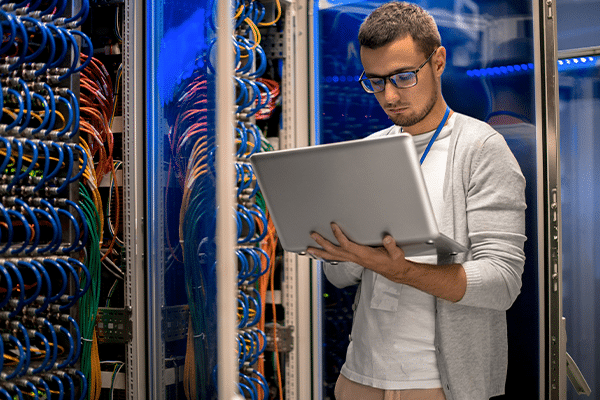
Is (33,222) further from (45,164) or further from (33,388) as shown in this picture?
(33,388)

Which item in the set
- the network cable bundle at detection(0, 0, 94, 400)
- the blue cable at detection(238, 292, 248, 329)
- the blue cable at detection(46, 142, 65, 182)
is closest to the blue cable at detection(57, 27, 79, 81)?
the network cable bundle at detection(0, 0, 94, 400)

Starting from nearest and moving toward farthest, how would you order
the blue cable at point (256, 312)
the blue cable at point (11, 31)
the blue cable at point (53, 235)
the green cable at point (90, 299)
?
the blue cable at point (11, 31) < the blue cable at point (53, 235) < the green cable at point (90, 299) < the blue cable at point (256, 312)

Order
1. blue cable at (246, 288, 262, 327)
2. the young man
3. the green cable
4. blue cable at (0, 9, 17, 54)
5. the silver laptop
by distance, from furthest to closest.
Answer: blue cable at (246, 288, 262, 327) → the green cable → blue cable at (0, 9, 17, 54) → the young man → the silver laptop

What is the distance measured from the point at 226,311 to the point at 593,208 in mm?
3404

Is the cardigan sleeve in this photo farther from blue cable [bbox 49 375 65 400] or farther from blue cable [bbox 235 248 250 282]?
blue cable [bbox 235 248 250 282]

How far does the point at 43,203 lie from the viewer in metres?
1.96

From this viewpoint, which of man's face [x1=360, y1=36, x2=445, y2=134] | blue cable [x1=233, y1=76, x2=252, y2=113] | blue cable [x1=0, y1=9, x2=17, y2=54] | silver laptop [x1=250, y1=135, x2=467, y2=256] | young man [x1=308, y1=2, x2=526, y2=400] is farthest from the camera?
blue cable [x1=233, y1=76, x2=252, y2=113]

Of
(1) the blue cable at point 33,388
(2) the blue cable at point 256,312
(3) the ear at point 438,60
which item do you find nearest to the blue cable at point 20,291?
(1) the blue cable at point 33,388

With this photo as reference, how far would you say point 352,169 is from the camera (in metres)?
1.27

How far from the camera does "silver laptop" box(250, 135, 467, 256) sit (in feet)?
4.07

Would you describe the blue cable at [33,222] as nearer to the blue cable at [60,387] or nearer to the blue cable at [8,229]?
the blue cable at [8,229]

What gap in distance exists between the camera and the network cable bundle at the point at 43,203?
185cm

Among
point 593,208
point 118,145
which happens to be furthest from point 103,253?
point 593,208

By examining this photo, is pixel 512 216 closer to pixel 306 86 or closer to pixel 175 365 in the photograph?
pixel 175 365
